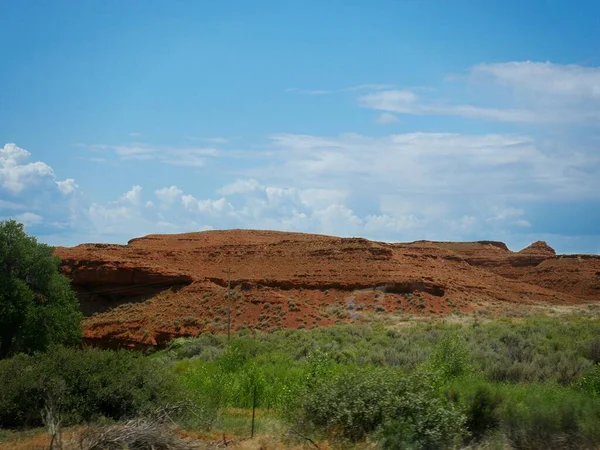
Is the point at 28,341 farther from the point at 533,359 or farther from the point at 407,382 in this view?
the point at 407,382

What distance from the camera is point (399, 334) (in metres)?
35.7

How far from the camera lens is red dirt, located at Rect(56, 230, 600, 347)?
5084cm

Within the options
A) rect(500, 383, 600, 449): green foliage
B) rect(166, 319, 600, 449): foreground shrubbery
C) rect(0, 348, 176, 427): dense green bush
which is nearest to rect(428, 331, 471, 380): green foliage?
rect(166, 319, 600, 449): foreground shrubbery

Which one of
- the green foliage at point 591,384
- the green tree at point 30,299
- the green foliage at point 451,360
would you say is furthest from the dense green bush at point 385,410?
the green tree at point 30,299

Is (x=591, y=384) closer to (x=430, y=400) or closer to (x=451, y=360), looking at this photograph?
(x=451, y=360)

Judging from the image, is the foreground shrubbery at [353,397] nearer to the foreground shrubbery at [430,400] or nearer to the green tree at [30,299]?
the foreground shrubbery at [430,400]

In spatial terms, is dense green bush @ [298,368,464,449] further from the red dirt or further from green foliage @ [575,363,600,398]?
the red dirt

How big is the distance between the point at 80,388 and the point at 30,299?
24.8 meters

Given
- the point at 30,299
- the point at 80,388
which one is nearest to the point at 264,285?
the point at 30,299

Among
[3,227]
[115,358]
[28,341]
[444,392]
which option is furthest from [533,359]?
[3,227]

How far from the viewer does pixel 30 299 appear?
120 ft

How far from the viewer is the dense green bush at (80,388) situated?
44.3 ft

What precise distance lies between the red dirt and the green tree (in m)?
10.8

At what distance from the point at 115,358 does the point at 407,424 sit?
6.91 m
